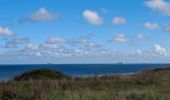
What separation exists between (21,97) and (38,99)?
1.45m

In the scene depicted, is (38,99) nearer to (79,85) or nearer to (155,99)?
(155,99)

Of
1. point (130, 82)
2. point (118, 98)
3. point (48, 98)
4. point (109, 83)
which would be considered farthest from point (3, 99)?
point (130, 82)

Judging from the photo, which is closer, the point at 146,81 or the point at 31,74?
the point at 146,81

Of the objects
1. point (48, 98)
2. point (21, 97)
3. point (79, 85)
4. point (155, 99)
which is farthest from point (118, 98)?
point (79, 85)

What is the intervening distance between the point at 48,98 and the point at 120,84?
447 inches

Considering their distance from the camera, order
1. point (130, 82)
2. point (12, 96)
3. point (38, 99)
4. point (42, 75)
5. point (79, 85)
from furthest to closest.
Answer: point (42, 75) < point (130, 82) < point (79, 85) < point (12, 96) < point (38, 99)

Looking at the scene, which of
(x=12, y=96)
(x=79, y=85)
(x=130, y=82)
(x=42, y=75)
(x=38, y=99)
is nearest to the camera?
(x=38, y=99)

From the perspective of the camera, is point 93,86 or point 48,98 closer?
point 48,98

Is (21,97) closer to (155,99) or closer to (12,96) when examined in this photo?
(12,96)

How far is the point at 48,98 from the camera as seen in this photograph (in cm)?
1900

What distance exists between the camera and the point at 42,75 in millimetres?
42562

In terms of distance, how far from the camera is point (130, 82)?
31328 mm

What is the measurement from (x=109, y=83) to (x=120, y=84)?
80cm

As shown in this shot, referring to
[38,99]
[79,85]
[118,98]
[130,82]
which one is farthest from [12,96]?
[130,82]
